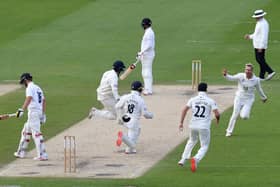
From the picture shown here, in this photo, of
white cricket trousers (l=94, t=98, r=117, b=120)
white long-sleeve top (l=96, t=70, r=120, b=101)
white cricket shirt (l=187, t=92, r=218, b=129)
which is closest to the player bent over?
white long-sleeve top (l=96, t=70, r=120, b=101)

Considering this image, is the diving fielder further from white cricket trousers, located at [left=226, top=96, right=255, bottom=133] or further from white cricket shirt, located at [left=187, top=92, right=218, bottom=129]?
white cricket shirt, located at [left=187, top=92, right=218, bottom=129]

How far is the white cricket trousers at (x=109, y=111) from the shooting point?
1084 inches

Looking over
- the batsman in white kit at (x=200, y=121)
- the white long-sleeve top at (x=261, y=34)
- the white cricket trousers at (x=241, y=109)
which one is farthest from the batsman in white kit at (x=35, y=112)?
the white long-sleeve top at (x=261, y=34)

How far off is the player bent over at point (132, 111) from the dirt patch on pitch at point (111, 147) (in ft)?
1.47

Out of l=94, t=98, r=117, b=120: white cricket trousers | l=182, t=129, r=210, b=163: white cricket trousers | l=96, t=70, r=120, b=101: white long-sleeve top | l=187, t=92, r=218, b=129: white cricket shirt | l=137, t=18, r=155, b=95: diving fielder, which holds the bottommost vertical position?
l=182, t=129, r=210, b=163: white cricket trousers

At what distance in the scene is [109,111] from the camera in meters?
27.8

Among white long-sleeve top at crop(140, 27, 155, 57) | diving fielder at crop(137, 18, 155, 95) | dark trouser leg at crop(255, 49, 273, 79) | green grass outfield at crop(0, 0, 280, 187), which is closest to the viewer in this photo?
green grass outfield at crop(0, 0, 280, 187)

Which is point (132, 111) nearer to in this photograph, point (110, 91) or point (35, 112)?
point (110, 91)

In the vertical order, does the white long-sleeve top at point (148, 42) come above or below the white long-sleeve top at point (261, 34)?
below

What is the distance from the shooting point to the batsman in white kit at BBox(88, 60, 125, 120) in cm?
2688

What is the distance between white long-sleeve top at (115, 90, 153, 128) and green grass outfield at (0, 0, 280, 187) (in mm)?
1196

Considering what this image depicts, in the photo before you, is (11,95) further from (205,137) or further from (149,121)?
(205,137)

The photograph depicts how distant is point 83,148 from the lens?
26719mm

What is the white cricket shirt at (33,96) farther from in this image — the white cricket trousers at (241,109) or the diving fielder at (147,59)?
the diving fielder at (147,59)
